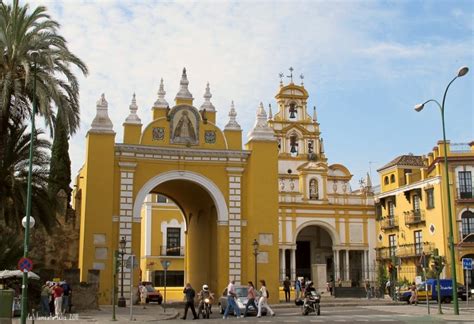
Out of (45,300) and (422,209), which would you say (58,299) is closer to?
(45,300)

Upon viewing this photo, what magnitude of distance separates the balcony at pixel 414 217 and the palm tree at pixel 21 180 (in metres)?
32.3

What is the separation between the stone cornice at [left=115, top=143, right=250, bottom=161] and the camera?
32344 millimetres

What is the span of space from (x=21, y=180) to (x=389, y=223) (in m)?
36.8

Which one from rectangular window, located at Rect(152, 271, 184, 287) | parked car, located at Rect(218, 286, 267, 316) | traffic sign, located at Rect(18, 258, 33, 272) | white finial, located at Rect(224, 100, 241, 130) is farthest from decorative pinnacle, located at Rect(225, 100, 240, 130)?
rectangular window, located at Rect(152, 271, 184, 287)

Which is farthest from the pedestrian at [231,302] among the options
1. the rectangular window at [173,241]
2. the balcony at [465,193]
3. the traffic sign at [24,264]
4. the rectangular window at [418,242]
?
the rectangular window at [173,241]

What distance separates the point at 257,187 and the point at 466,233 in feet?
70.4

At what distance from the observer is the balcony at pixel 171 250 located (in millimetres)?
55156

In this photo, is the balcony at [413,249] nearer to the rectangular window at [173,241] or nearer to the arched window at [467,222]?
the arched window at [467,222]

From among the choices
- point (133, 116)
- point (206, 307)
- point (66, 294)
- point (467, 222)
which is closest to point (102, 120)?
point (133, 116)

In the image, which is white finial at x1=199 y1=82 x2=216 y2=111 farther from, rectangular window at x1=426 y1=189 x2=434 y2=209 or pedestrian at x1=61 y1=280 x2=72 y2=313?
rectangular window at x1=426 y1=189 x2=434 y2=209

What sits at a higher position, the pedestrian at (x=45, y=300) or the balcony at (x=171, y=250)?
the balcony at (x=171, y=250)

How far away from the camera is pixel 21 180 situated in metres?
26.4

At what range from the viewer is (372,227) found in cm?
5775

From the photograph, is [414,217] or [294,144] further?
[294,144]
